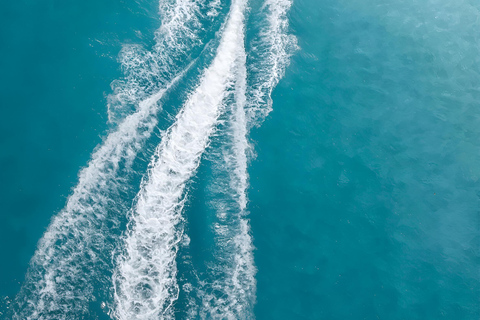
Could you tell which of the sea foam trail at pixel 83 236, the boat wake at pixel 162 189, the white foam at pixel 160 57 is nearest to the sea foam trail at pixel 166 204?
the boat wake at pixel 162 189

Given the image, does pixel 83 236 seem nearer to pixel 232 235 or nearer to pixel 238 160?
pixel 232 235

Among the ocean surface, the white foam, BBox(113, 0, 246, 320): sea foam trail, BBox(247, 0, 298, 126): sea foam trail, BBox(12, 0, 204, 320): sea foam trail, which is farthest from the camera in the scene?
BBox(247, 0, 298, 126): sea foam trail

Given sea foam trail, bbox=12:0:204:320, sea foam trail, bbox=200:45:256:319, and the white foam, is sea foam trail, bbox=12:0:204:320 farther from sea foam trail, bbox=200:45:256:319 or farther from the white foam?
sea foam trail, bbox=200:45:256:319

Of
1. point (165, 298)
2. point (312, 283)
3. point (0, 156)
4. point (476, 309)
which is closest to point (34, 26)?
point (0, 156)

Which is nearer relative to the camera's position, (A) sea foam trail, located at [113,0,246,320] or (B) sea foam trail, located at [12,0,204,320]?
(B) sea foam trail, located at [12,0,204,320]

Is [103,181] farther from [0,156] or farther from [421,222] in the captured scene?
[421,222]

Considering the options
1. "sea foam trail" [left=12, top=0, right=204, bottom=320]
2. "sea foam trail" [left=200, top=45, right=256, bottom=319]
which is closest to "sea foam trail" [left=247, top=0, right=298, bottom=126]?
"sea foam trail" [left=200, top=45, right=256, bottom=319]

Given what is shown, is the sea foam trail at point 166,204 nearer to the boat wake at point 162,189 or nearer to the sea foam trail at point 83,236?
the boat wake at point 162,189
